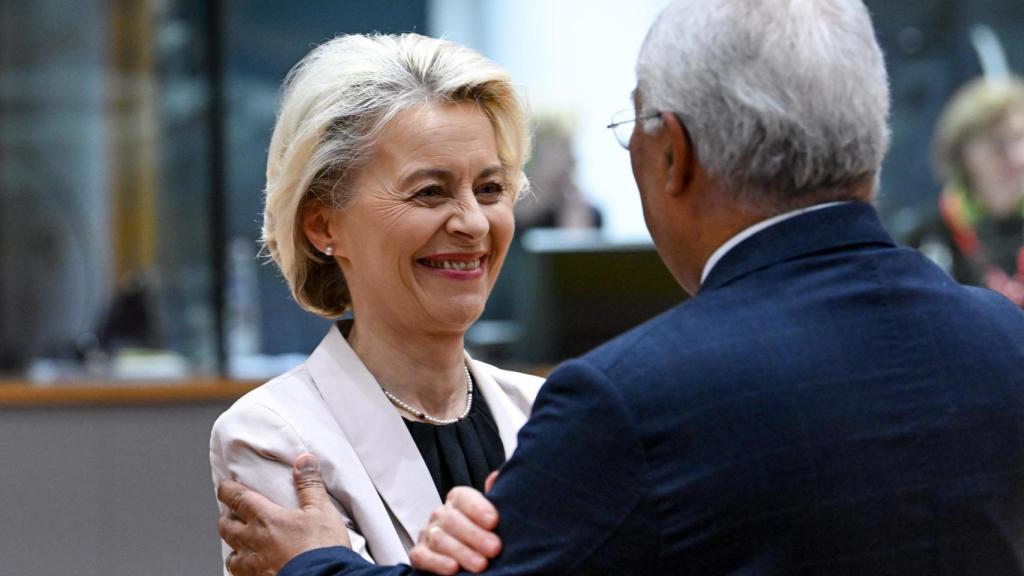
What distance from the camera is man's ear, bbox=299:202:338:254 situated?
2189 mm

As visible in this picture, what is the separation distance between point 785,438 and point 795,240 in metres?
0.22

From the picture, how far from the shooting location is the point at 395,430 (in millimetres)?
2043

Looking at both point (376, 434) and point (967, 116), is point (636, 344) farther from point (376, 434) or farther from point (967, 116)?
point (967, 116)

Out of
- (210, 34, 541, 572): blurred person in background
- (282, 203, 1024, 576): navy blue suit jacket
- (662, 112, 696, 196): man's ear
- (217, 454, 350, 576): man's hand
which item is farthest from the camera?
(210, 34, 541, 572): blurred person in background

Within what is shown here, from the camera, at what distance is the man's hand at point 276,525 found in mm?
1777

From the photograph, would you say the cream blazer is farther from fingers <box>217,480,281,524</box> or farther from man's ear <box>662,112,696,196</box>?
man's ear <box>662,112,696,196</box>

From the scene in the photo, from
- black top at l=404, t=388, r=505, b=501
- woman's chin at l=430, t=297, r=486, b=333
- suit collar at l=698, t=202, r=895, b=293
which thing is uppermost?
suit collar at l=698, t=202, r=895, b=293

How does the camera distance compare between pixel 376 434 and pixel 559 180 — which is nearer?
pixel 376 434

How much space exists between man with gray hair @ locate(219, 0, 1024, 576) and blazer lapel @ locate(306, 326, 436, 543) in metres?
0.38

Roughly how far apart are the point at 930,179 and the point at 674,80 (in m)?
4.46

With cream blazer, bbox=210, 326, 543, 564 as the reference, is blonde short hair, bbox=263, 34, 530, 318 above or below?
above

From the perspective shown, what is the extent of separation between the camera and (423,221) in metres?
2.12

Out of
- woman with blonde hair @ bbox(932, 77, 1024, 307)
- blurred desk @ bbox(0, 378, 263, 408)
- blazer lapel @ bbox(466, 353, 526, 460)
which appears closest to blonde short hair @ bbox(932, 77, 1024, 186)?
woman with blonde hair @ bbox(932, 77, 1024, 307)

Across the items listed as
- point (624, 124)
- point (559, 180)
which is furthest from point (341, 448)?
point (559, 180)
